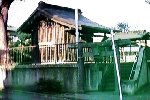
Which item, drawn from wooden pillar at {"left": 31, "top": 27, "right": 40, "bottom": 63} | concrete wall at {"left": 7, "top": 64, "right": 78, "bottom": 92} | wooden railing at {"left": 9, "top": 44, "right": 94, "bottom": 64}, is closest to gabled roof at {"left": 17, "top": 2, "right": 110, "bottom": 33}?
wooden pillar at {"left": 31, "top": 27, "right": 40, "bottom": 63}

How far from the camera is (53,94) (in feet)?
52.7

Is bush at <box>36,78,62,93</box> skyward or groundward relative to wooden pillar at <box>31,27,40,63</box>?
groundward

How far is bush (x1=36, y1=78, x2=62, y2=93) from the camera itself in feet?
54.7

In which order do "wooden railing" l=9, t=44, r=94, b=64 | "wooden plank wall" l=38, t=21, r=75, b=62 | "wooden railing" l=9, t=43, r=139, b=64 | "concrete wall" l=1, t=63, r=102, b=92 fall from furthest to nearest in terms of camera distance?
1. "wooden plank wall" l=38, t=21, r=75, b=62
2. "wooden railing" l=9, t=44, r=94, b=64
3. "concrete wall" l=1, t=63, r=102, b=92
4. "wooden railing" l=9, t=43, r=139, b=64

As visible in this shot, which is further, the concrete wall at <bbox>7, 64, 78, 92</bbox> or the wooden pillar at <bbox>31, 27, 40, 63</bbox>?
the wooden pillar at <bbox>31, 27, 40, 63</bbox>

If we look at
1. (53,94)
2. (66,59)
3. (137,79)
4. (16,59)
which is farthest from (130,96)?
(16,59)

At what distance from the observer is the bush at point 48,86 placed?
16.7 metres

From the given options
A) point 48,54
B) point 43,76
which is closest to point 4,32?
point 48,54

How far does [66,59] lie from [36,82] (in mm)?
2211

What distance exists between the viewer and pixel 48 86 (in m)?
17.0

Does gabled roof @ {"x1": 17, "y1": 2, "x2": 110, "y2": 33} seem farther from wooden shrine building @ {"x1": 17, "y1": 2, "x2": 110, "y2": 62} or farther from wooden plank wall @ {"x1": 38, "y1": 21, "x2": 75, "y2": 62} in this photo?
wooden plank wall @ {"x1": 38, "y1": 21, "x2": 75, "y2": 62}

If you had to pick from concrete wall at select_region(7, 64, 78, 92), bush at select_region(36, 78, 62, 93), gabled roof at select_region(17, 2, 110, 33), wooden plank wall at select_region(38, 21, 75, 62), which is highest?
gabled roof at select_region(17, 2, 110, 33)

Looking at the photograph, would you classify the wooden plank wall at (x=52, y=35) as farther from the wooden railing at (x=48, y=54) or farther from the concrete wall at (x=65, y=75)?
the concrete wall at (x=65, y=75)

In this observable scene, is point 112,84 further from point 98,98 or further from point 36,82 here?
point 36,82
